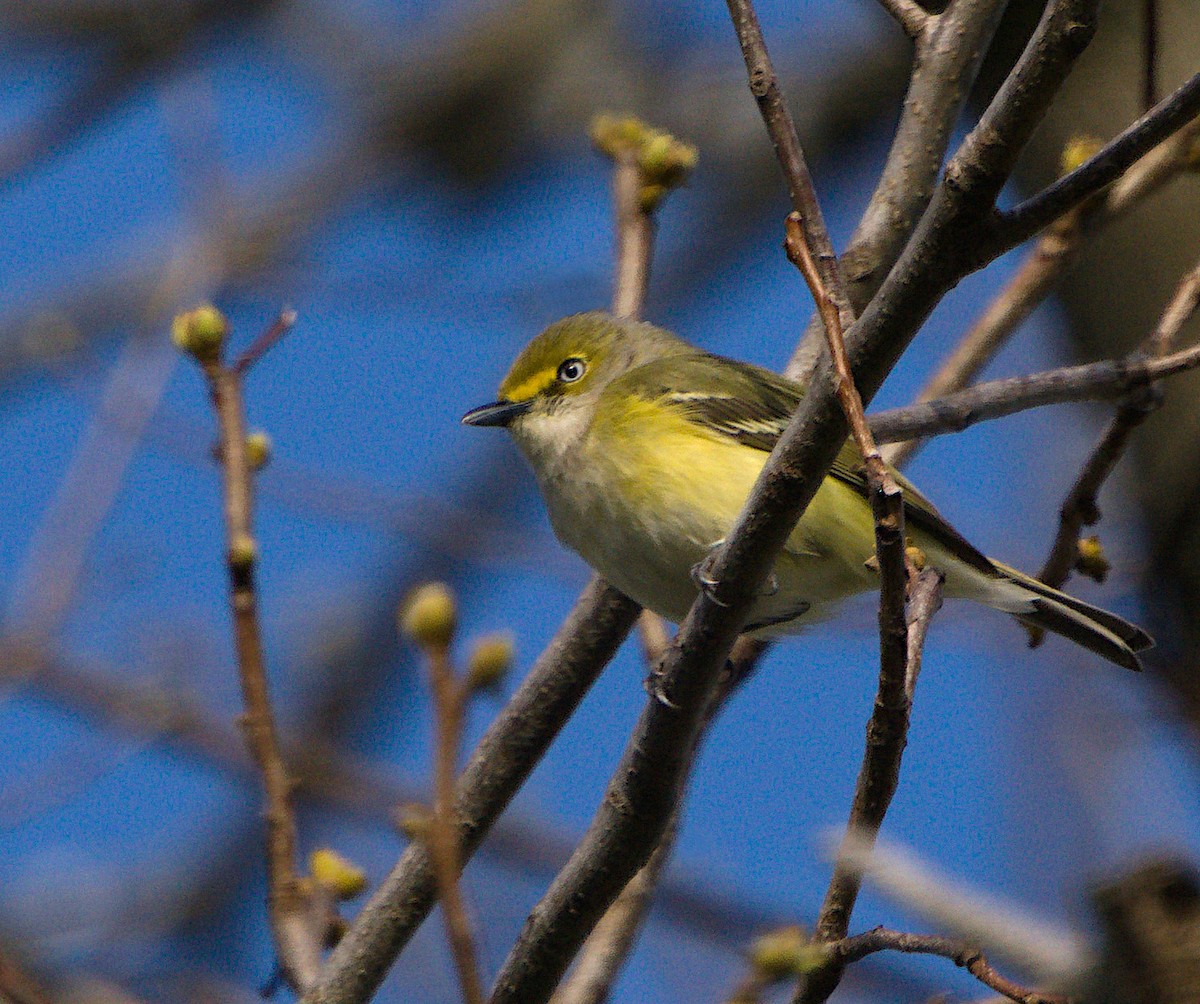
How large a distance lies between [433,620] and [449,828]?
0.20m

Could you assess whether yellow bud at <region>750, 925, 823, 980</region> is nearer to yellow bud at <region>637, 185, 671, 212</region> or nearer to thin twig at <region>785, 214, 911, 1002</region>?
thin twig at <region>785, 214, 911, 1002</region>

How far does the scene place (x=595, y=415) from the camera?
172 inches

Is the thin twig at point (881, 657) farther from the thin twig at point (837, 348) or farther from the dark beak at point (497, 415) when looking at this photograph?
the dark beak at point (497, 415)

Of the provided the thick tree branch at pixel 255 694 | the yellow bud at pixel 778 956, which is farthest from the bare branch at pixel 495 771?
the yellow bud at pixel 778 956

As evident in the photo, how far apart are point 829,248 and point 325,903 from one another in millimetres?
1462

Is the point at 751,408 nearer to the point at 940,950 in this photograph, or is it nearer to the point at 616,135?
the point at 616,135

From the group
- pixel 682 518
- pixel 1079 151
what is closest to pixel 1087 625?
pixel 682 518

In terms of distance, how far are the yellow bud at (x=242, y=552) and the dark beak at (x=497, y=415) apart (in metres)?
2.06

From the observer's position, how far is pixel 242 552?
8.78 ft

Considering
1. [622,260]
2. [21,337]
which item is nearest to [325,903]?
[622,260]

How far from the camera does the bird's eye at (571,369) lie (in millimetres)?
4852

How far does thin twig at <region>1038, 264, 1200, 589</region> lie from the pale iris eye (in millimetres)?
1895

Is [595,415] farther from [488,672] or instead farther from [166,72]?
[166,72]

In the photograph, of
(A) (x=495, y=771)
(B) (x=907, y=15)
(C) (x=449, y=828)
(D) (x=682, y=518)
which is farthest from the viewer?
(D) (x=682, y=518)
